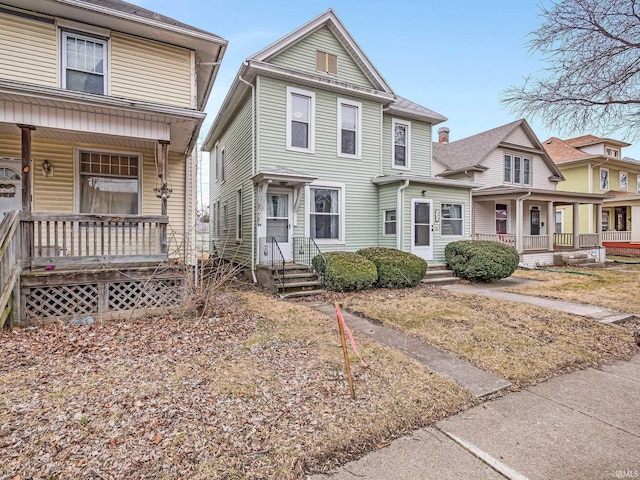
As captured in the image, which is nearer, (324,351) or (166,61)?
(324,351)

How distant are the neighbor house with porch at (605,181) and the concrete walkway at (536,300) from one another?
15934 mm

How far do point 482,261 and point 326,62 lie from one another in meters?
8.32

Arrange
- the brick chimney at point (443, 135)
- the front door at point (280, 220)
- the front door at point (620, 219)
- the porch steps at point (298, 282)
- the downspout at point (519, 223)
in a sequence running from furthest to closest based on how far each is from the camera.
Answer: the front door at point (620, 219) → the brick chimney at point (443, 135) → the downspout at point (519, 223) → the front door at point (280, 220) → the porch steps at point (298, 282)

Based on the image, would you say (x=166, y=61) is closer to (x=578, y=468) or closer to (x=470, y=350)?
(x=470, y=350)

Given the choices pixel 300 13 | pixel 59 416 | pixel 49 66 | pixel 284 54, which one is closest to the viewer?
pixel 59 416

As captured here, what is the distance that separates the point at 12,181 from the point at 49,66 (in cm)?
270

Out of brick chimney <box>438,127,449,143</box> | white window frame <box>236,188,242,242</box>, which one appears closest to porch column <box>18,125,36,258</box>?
white window frame <box>236,188,242,242</box>

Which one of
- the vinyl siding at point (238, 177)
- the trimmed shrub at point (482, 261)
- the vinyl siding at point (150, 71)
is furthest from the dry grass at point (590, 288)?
the vinyl siding at point (150, 71)

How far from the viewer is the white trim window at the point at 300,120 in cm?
1048

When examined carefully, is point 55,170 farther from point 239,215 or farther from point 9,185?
point 239,215

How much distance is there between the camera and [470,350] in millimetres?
4730

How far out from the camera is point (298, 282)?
29.3ft

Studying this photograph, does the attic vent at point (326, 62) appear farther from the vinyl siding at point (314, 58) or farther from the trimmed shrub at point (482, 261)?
the trimmed shrub at point (482, 261)

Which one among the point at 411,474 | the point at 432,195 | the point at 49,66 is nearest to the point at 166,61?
the point at 49,66
